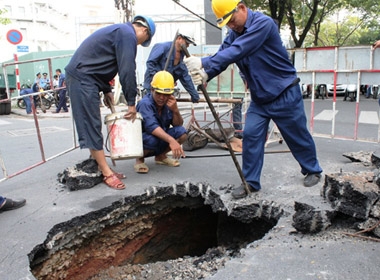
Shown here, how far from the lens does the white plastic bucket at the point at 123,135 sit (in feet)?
13.4

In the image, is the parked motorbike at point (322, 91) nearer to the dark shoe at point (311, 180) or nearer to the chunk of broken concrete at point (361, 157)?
the chunk of broken concrete at point (361, 157)

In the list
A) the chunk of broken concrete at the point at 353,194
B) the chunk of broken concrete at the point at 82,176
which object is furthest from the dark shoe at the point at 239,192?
the chunk of broken concrete at the point at 82,176

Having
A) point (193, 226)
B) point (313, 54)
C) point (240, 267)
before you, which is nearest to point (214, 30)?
point (313, 54)

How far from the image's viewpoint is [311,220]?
9.20 feet

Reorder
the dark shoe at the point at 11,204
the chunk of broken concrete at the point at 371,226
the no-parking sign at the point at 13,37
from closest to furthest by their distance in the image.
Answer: the chunk of broken concrete at the point at 371,226 < the dark shoe at the point at 11,204 < the no-parking sign at the point at 13,37

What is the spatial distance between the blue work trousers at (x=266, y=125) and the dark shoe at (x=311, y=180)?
0.30m

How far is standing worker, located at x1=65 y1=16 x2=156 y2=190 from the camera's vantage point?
373 cm

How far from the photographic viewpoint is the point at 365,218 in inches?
111

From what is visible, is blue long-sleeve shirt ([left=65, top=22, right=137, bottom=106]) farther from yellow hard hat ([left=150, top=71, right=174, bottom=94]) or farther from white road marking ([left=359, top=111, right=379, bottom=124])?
white road marking ([left=359, top=111, right=379, bottom=124])

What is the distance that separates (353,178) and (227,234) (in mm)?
1586

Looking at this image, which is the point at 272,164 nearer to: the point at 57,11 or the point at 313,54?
the point at 313,54

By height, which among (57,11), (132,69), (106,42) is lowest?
(132,69)

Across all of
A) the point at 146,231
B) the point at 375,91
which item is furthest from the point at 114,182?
the point at 375,91

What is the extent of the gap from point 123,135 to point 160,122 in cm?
69
